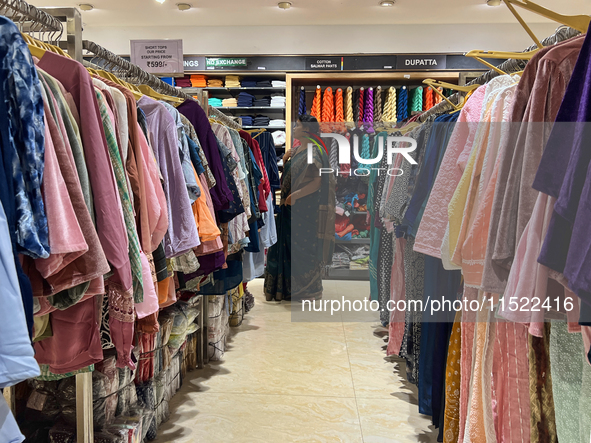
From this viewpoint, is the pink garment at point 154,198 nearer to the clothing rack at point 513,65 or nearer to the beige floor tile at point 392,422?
the clothing rack at point 513,65

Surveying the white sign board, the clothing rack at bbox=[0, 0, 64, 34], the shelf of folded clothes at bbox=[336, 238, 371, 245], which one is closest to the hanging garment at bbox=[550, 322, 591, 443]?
the clothing rack at bbox=[0, 0, 64, 34]

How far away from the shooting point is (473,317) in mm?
1591

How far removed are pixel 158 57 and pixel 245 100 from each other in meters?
2.83

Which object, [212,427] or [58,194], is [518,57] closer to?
[58,194]

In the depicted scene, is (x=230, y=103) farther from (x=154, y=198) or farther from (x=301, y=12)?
(x=154, y=198)

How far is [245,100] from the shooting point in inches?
230

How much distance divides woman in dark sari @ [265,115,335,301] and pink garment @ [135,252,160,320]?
3.22 meters

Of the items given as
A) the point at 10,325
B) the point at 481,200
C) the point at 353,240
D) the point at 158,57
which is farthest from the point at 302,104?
the point at 10,325

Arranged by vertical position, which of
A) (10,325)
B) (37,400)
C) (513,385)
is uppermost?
(10,325)

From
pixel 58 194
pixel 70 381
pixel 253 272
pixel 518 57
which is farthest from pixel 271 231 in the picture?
pixel 58 194

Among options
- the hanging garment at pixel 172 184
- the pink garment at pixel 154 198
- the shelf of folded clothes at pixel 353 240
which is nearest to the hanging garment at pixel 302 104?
the shelf of folded clothes at pixel 353 240

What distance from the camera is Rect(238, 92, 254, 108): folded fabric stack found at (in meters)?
5.84

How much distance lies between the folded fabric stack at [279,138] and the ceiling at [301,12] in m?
1.38

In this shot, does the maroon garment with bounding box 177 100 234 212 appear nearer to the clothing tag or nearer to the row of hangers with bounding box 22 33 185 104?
the row of hangers with bounding box 22 33 185 104
